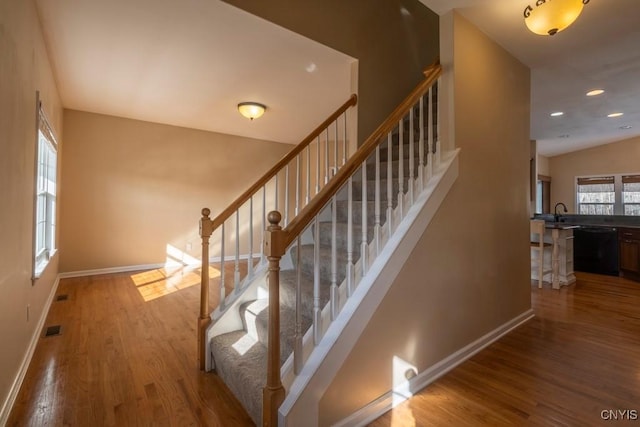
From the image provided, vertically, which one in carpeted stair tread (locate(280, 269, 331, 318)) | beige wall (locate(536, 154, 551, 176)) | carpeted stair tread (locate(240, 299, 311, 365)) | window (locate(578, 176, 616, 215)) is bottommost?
carpeted stair tread (locate(240, 299, 311, 365))

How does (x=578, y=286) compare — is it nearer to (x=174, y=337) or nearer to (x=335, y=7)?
(x=335, y=7)

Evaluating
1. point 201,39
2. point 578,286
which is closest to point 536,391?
point 578,286

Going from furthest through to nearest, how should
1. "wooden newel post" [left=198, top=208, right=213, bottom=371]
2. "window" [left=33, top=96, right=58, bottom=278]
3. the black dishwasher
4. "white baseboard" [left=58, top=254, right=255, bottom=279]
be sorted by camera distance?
1. the black dishwasher
2. "white baseboard" [left=58, top=254, right=255, bottom=279]
3. "window" [left=33, top=96, right=58, bottom=278]
4. "wooden newel post" [left=198, top=208, right=213, bottom=371]

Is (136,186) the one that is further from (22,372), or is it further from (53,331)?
(22,372)

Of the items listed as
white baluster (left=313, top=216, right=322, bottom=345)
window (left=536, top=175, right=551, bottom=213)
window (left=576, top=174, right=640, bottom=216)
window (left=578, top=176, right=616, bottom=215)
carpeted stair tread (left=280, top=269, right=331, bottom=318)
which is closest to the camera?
white baluster (left=313, top=216, right=322, bottom=345)

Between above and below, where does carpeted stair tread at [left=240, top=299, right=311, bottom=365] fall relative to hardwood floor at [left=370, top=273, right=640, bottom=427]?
above

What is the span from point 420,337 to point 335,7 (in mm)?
2988

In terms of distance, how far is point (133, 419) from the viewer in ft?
5.34

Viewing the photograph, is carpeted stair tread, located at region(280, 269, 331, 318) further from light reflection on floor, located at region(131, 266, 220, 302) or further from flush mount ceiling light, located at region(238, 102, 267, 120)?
flush mount ceiling light, located at region(238, 102, 267, 120)

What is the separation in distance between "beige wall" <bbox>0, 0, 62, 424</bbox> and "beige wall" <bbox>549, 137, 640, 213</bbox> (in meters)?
10.1

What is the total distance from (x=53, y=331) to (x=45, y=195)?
1543mm

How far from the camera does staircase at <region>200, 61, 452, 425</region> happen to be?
1.38 meters

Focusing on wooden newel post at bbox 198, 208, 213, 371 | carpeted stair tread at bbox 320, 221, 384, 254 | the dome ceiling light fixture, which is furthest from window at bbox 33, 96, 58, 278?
the dome ceiling light fixture

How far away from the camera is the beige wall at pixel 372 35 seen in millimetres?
2686
